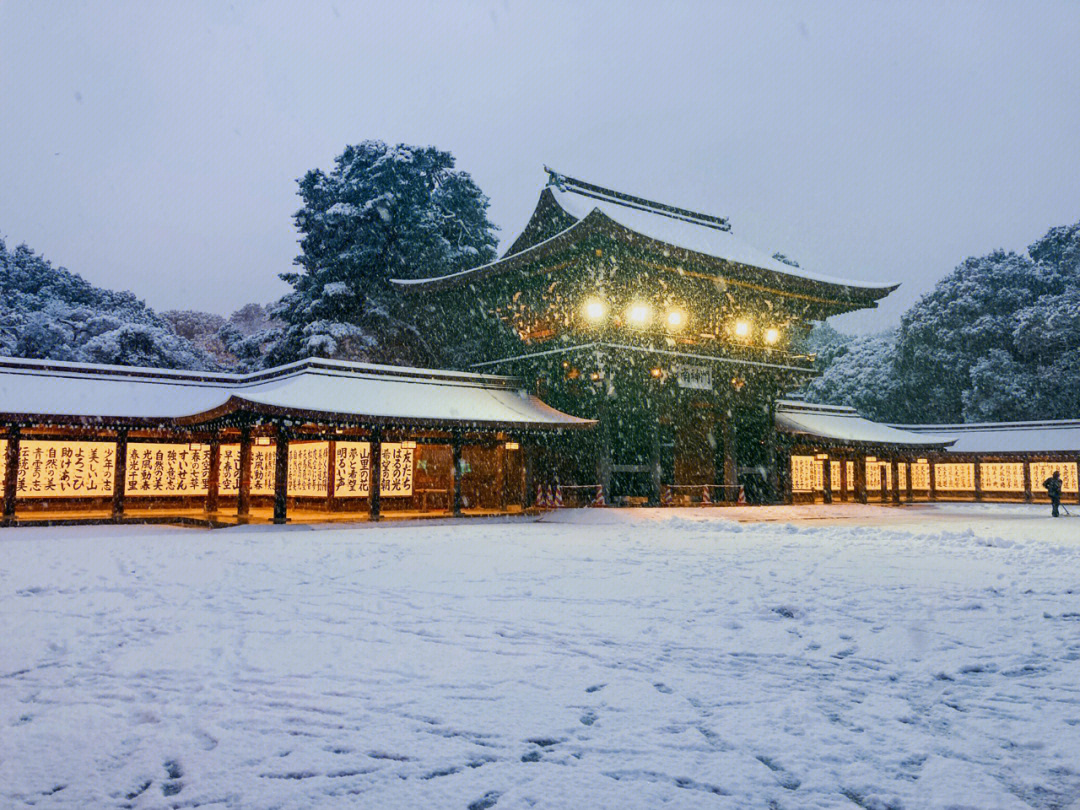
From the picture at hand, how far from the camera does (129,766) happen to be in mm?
3172

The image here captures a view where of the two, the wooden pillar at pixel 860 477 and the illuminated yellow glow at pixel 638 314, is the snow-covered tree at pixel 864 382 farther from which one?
the illuminated yellow glow at pixel 638 314

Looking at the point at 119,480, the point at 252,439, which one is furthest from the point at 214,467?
the point at 119,480

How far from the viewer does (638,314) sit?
75.8 ft

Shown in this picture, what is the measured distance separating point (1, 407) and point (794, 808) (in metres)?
17.2

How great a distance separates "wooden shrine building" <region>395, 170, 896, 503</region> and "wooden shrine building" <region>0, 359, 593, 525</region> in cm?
164

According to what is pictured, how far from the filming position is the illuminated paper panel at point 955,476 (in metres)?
32.4

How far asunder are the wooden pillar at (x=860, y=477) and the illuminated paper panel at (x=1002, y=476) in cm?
680

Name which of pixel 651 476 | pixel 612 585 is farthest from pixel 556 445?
pixel 612 585

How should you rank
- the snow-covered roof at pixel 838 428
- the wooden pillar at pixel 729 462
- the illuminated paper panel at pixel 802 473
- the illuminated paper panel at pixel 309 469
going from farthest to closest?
the illuminated paper panel at pixel 802 473
the snow-covered roof at pixel 838 428
the wooden pillar at pixel 729 462
the illuminated paper panel at pixel 309 469

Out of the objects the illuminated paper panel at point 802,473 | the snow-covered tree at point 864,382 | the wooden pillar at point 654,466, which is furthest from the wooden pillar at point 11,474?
the snow-covered tree at point 864,382

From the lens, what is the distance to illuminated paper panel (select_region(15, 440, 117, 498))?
17500 mm

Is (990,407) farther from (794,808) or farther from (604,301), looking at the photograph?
(794,808)

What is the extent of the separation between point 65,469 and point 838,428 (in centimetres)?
2332

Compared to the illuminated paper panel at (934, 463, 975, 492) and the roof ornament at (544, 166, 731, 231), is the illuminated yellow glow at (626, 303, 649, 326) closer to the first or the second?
the roof ornament at (544, 166, 731, 231)
